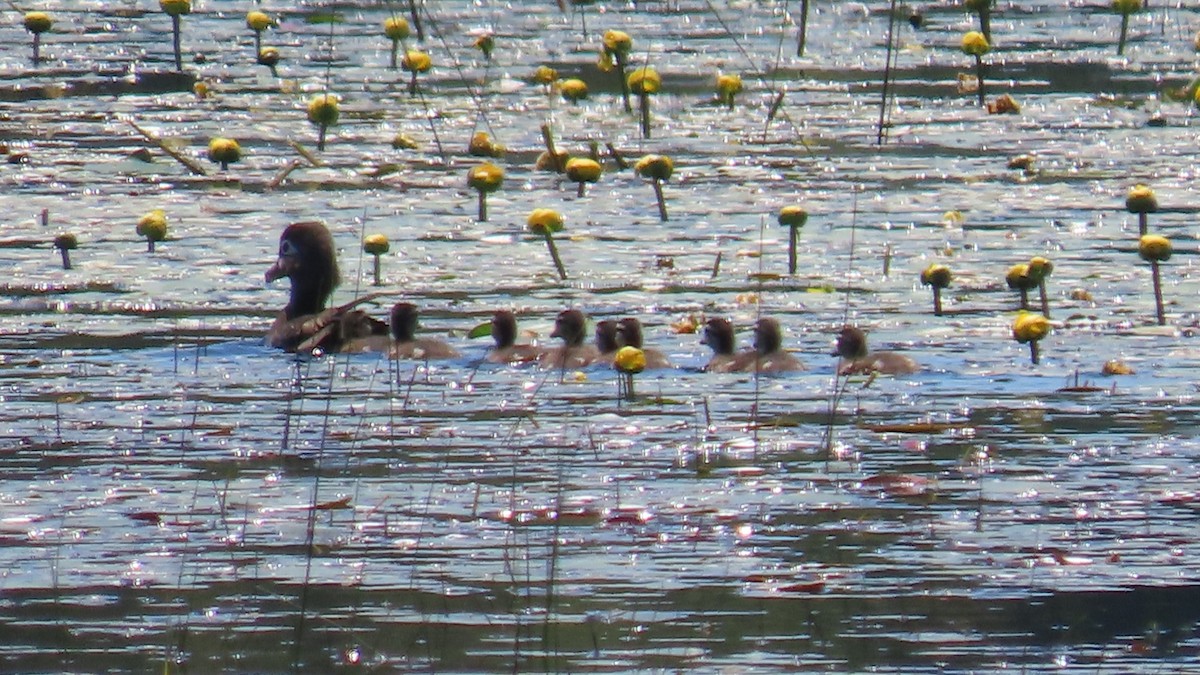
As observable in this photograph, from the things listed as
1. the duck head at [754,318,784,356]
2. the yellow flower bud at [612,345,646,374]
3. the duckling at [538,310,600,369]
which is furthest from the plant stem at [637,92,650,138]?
the yellow flower bud at [612,345,646,374]

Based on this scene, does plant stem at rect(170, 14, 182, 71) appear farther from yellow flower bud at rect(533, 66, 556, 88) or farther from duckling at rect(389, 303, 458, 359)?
duckling at rect(389, 303, 458, 359)

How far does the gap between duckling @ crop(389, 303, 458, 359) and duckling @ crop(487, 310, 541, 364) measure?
0.38 feet

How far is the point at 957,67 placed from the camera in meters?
12.9

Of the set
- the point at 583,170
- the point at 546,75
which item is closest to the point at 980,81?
the point at 546,75

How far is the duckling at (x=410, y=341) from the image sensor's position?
7.09 meters

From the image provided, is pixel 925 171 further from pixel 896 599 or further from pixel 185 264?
pixel 896 599

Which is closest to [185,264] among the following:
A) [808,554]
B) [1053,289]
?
[1053,289]

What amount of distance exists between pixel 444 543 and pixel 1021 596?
1.05 meters

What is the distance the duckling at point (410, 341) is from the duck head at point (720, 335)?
65cm

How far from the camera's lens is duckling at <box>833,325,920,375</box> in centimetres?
667

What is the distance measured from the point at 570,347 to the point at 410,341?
41 cm

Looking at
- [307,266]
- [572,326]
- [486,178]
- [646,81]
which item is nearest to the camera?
[572,326]

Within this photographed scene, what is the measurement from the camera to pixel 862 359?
6.69 meters

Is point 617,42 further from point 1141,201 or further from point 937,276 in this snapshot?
A: point 937,276
